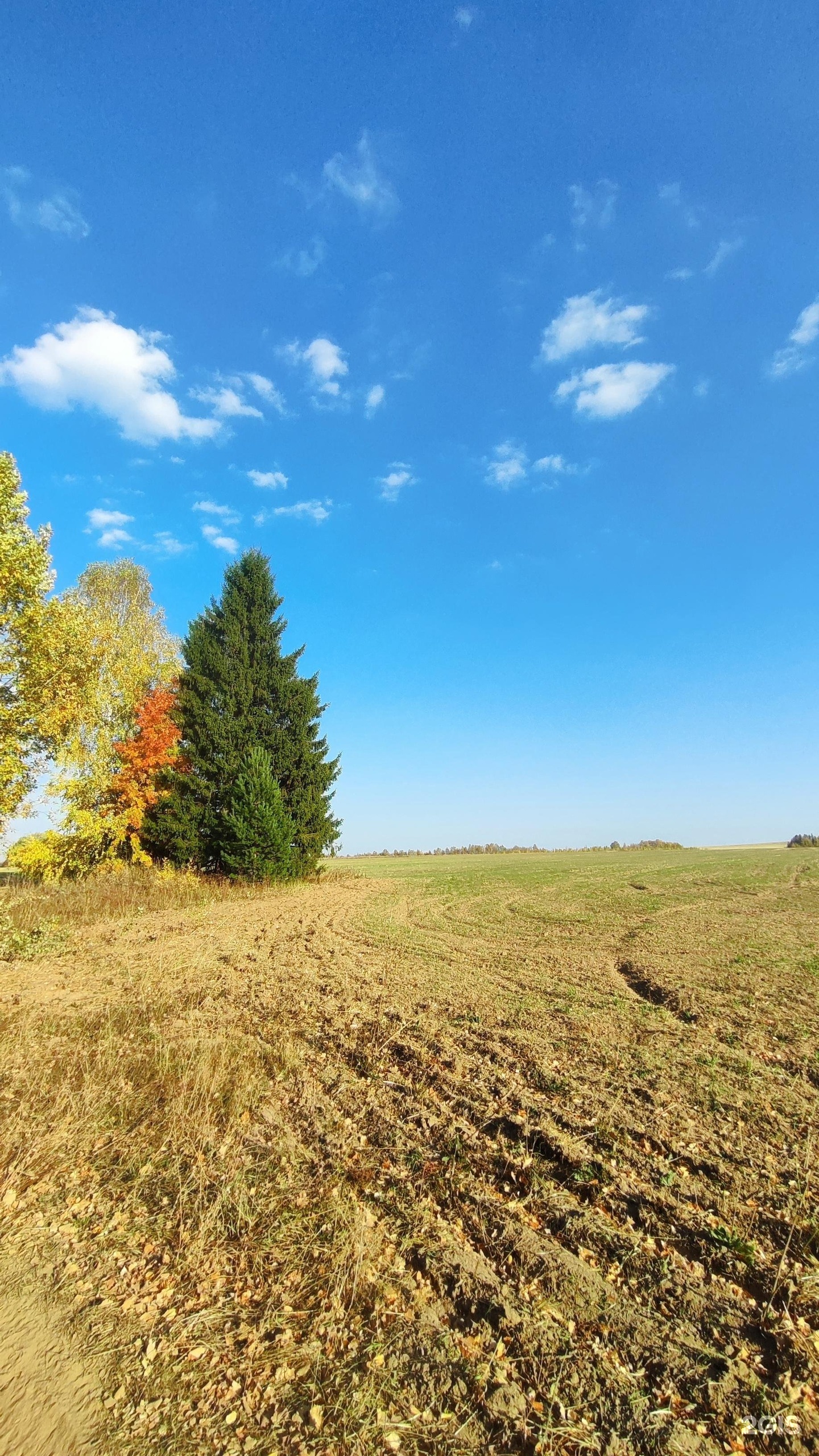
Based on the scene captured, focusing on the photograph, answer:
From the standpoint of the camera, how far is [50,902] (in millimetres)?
16500

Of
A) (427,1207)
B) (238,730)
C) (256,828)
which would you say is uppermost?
(238,730)

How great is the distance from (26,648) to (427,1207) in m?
17.3

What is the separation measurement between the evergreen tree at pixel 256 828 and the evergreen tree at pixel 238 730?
2.37 ft

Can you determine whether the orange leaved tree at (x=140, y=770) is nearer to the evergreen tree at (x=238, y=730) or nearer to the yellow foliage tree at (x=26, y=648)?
the evergreen tree at (x=238, y=730)

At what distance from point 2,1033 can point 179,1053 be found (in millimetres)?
2391

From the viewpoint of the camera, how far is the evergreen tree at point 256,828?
72.0ft

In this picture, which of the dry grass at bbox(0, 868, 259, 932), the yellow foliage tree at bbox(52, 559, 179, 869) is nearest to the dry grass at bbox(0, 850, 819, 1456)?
the dry grass at bbox(0, 868, 259, 932)

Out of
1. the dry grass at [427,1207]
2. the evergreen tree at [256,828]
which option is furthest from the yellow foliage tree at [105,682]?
the dry grass at [427,1207]

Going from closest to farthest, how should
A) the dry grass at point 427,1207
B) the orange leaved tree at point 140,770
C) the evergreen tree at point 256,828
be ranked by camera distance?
the dry grass at point 427,1207 < the evergreen tree at point 256,828 < the orange leaved tree at point 140,770

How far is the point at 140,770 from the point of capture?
2294cm

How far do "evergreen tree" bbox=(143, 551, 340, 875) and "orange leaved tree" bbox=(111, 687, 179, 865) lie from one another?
477 millimetres

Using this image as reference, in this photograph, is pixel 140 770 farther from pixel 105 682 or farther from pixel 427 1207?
pixel 427 1207

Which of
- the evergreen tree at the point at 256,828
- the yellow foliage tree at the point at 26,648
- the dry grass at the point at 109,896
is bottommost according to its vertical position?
the dry grass at the point at 109,896

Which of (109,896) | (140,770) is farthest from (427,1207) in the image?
(140,770)
